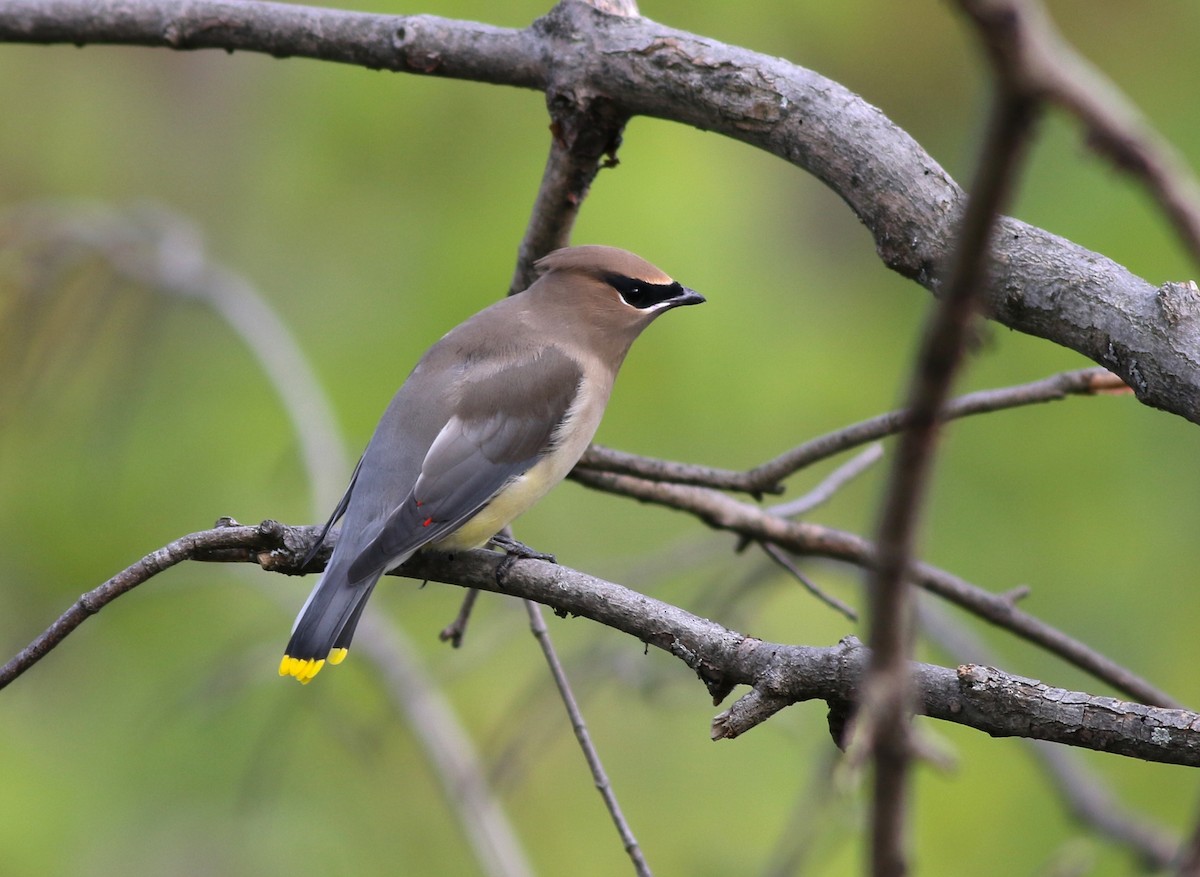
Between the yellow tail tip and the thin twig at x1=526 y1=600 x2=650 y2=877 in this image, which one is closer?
the thin twig at x1=526 y1=600 x2=650 y2=877

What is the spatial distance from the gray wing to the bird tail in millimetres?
40

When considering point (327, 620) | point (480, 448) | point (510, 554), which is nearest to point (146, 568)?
point (510, 554)

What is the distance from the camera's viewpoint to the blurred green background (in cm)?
479

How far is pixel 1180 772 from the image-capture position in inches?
195

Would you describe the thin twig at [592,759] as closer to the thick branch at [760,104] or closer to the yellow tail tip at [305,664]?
the yellow tail tip at [305,664]

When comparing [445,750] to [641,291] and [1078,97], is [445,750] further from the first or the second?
[1078,97]

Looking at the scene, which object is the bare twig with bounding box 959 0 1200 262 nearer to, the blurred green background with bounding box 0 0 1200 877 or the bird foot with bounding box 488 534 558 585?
the bird foot with bounding box 488 534 558 585

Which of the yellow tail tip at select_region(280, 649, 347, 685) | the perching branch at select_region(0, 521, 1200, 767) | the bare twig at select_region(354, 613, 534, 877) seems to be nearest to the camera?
the perching branch at select_region(0, 521, 1200, 767)

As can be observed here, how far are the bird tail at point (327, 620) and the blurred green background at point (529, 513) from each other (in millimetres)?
801

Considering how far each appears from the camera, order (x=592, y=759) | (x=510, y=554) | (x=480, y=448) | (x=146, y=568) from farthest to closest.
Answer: (x=480, y=448), (x=510, y=554), (x=592, y=759), (x=146, y=568)

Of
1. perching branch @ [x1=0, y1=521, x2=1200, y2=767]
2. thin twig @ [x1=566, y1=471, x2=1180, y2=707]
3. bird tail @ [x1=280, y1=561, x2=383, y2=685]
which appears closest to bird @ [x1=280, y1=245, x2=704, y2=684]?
bird tail @ [x1=280, y1=561, x2=383, y2=685]

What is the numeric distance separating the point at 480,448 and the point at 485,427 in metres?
0.06

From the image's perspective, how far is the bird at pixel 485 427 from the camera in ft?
10.5

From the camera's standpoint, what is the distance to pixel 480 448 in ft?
11.5
